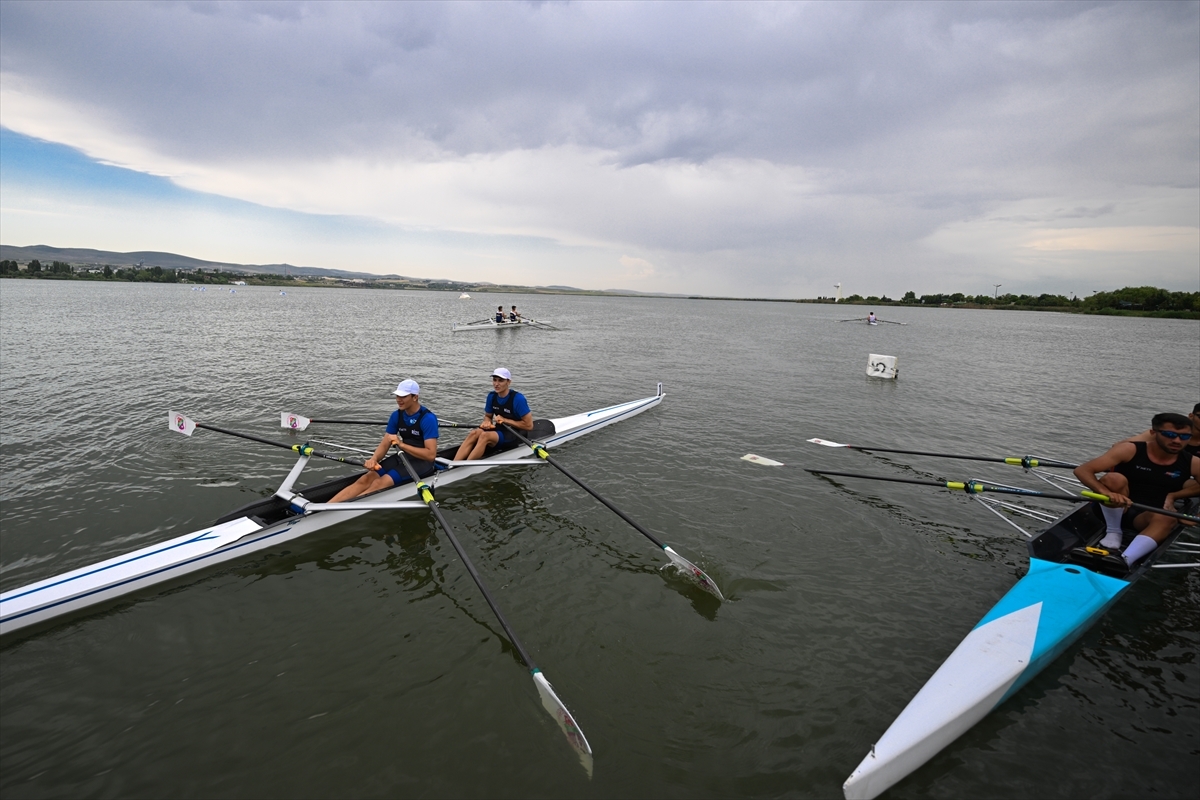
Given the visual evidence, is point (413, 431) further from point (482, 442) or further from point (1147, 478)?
point (1147, 478)

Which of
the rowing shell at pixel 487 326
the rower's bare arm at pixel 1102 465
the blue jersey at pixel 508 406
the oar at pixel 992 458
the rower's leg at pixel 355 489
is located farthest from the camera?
the rowing shell at pixel 487 326

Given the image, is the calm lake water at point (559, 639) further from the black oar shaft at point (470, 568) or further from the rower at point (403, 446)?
the rower at point (403, 446)

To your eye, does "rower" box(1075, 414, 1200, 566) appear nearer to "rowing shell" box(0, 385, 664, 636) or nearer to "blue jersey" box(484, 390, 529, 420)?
"rowing shell" box(0, 385, 664, 636)

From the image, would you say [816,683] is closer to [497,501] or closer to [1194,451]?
[497,501]

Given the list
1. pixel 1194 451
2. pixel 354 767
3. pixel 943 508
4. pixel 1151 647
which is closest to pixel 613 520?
pixel 354 767

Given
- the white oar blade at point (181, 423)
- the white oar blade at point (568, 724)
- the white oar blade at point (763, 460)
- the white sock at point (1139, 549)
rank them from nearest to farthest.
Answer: the white oar blade at point (568, 724) → the white sock at point (1139, 549) → the white oar blade at point (181, 423) → the white oar blade at point (763, 460)

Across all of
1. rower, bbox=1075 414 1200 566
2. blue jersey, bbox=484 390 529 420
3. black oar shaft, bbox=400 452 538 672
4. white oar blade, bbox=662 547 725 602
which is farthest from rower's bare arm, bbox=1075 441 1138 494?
blue jersey, bbox=484 390 529 420

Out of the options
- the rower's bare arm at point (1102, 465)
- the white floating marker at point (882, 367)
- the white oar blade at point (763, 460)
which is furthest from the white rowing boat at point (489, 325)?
the rower's bare arm at point (1102, 465)

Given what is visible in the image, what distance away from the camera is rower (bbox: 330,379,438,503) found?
8.14 meters

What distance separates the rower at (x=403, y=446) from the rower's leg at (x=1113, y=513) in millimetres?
10279

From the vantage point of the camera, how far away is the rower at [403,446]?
8141mm

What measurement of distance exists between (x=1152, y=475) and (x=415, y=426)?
11.2 m

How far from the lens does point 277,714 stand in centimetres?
474

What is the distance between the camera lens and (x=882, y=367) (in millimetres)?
23125
